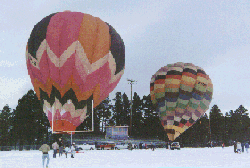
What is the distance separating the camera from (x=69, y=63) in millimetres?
27766

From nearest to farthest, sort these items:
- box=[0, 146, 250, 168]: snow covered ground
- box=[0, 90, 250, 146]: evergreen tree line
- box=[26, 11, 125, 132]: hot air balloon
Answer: box=[0, 146, 250, 168]: snow covered ground, box=[26, 11, 125, 132]: hot air balloon, box=[0, 90, 250, 146]: evergreen tree line

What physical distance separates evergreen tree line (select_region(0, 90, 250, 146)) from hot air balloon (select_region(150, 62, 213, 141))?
27.2 m

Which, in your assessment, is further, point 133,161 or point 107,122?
point 107,122

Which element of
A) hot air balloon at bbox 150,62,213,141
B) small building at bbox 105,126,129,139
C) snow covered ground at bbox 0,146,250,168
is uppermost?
hot air balloon at bbox 150,62,213,141

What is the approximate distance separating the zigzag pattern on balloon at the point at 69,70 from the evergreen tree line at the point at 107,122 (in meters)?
37.0

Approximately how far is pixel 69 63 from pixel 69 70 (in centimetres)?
59

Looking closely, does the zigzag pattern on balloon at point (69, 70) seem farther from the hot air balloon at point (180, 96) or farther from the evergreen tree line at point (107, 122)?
the evergreen tree line at point (107, 122)

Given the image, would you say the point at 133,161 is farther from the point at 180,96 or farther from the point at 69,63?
the point at 180,96

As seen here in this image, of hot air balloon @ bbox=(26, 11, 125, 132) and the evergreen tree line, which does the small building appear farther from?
hot air balloon @ bbox=(26, 11, 125, 132)

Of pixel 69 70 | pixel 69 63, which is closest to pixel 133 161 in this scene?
pixel 69 70

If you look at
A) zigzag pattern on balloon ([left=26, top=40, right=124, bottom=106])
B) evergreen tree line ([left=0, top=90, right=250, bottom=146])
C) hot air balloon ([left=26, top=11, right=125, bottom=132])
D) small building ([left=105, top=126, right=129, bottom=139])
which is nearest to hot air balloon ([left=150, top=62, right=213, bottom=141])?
small building ([left=105, top=126, right=129, bottom=139])

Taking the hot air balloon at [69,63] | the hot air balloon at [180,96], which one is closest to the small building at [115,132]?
the hot air balloon at [180,96]

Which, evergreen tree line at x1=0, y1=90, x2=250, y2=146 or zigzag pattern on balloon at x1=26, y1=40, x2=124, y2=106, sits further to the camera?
evergreen tree line at x1=0, y1=90, x2=250, y2=146

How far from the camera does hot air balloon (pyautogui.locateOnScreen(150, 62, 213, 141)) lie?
46.6 metres
